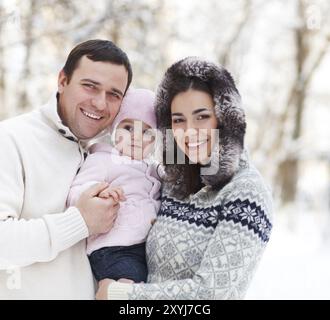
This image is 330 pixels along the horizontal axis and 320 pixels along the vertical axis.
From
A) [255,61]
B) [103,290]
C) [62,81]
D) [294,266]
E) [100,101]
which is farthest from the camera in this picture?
[255,61]

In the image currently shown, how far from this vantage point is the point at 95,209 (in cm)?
211

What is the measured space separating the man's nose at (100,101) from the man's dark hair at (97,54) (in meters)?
0.15

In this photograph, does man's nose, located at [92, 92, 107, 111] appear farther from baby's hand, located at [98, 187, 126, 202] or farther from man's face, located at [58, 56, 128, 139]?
baby's hand, located at [98, 187, 126, 202]

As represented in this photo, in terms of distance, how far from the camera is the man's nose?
2.31m

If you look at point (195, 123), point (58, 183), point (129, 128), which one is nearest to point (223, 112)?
point (195, 123)

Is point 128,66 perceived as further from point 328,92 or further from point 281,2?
point 328,92

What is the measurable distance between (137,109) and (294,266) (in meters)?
6.17

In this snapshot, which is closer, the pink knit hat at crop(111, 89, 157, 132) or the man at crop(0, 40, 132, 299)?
the man at crop(0, 40, 132, 299)

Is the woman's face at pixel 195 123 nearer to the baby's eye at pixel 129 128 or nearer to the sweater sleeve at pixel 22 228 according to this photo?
the baby's eye at pixel 129 128

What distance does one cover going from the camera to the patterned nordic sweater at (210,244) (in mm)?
1974

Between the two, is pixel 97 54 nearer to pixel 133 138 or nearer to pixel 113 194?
pixel 133 138

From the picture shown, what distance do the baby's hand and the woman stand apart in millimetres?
187

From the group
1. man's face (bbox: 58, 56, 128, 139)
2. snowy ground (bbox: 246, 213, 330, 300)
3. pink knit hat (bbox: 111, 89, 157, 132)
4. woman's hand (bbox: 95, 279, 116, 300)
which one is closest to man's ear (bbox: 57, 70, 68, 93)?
man's face (bbox: 58, 56, 128, 139)

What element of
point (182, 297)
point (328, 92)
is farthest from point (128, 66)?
point (328, 92)
